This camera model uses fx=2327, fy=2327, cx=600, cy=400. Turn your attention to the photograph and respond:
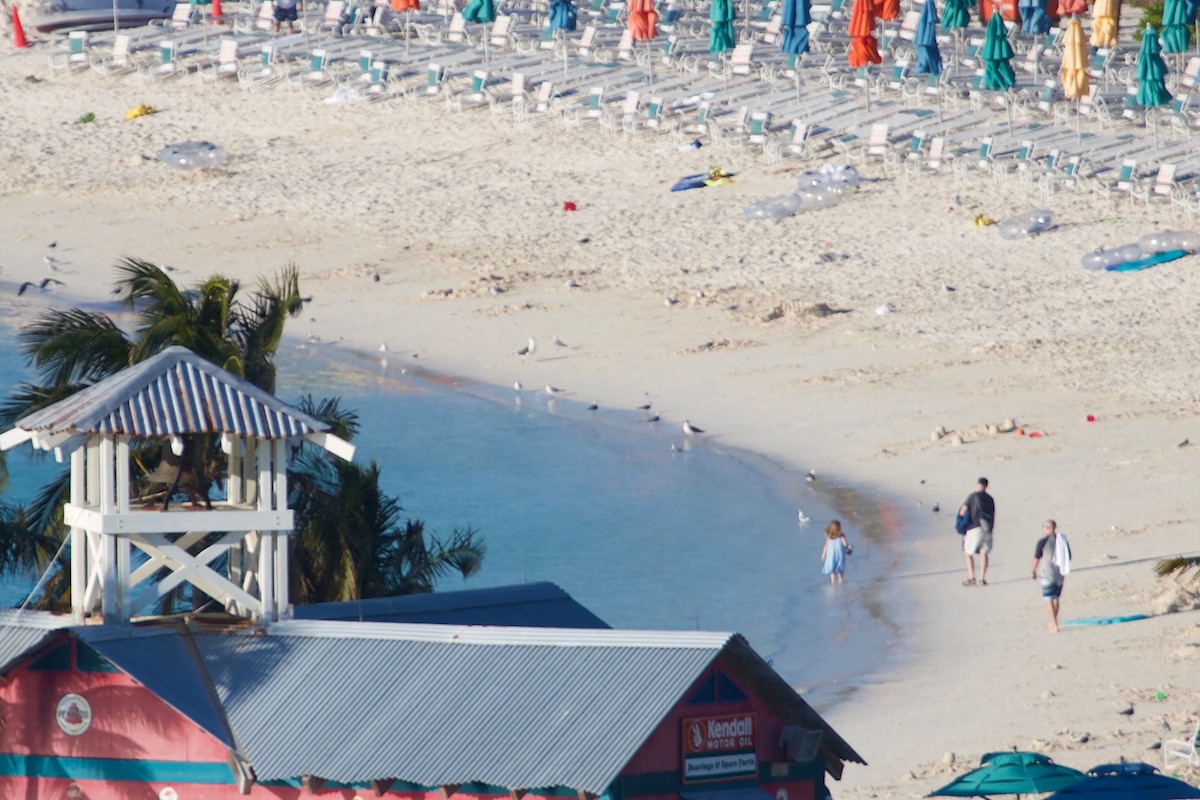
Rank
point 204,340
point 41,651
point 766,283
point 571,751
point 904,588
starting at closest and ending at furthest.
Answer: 1. point 571,751
2. point 41,651
3. point 204,340
4. point 904,588
5. point 766,283

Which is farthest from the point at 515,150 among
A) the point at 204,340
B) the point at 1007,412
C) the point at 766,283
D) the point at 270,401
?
the point at 270,401

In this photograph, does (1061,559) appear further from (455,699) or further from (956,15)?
(956,15)

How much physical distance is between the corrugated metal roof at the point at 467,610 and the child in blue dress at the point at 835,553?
8.05m

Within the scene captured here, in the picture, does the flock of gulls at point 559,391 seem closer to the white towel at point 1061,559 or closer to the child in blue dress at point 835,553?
the child in blue dress at point 835,553

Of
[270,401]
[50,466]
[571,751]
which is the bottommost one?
[50,466]

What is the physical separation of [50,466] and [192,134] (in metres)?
12.1

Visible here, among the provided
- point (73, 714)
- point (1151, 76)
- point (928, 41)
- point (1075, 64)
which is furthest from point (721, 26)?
point (73, 714)

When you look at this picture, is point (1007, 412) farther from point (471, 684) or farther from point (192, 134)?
point (192, 134)

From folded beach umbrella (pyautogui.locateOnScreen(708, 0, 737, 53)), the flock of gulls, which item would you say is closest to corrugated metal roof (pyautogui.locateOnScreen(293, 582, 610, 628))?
the flock of gulls

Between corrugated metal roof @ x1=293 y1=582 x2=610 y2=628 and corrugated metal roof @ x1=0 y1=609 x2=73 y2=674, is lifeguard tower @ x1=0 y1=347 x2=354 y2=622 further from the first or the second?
corrugated metal roof @ x1=293 y1=582 x2=610 y2=628

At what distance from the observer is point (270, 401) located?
10.8m

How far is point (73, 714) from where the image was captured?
1032cm

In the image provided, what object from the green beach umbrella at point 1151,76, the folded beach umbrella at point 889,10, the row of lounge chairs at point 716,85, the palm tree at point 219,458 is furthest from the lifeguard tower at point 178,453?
the folded beach umbrella at point 889,10

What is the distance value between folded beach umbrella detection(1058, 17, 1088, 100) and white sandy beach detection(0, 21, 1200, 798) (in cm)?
263
